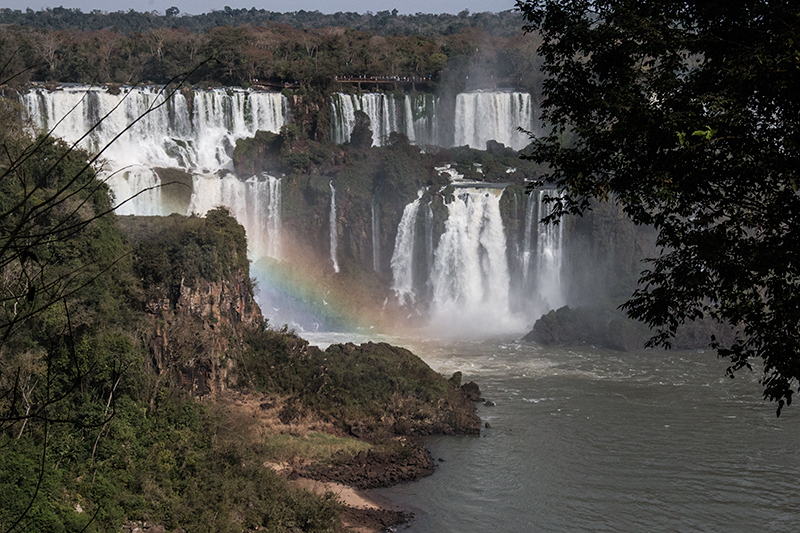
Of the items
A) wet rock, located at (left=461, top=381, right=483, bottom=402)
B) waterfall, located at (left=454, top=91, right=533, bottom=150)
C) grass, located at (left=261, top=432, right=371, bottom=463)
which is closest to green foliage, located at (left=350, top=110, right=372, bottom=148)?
waterfall, located at (left=454, top=91, right=533, bottom=150)

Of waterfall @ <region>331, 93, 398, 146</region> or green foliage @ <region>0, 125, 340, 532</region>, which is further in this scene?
waterfall @ <region>331, 93, 398, 146</region>

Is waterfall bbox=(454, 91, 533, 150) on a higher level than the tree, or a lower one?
higher

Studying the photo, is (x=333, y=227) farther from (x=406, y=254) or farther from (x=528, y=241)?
(x=528, y=241)

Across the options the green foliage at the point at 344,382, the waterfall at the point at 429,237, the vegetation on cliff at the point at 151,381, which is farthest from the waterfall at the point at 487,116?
the green foliage at the point at 344,382

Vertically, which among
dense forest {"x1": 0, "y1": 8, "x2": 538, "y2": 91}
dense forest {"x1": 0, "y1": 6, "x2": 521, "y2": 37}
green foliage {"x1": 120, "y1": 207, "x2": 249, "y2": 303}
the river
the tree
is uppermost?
dense forest {"x1": 0, "y1": 6, "x2": 521, "y2": 37}

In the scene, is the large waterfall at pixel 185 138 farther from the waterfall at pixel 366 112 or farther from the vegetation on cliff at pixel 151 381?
the vegetation on cliff at pixel 151 381

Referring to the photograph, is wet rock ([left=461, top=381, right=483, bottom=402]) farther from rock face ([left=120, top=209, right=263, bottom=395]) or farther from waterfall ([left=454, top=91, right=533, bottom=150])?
waterfall ([left=454, top=91, right=533, bottom=150])
